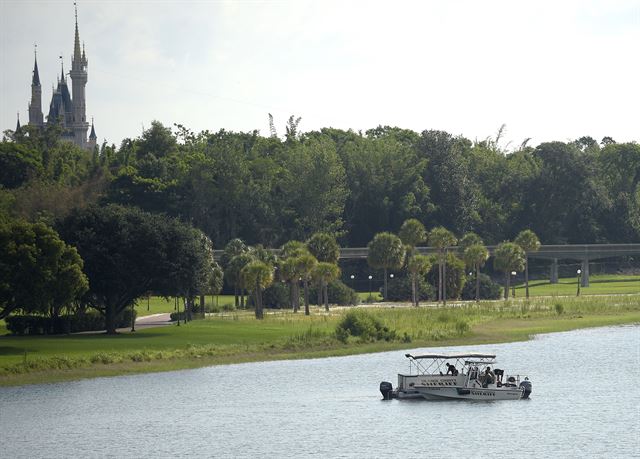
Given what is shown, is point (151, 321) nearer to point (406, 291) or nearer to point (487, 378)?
point (406, 291)

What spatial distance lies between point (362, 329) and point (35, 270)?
29761 mm

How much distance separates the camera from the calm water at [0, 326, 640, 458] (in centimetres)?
7362

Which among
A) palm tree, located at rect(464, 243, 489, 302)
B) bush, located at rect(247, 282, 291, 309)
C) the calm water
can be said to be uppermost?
palm tree, located at rect(464, 243, 489, 302)

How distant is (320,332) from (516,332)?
2014cm

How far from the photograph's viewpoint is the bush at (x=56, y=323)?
376 feet

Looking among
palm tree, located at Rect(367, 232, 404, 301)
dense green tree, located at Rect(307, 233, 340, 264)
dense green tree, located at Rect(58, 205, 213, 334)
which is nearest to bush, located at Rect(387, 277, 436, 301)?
palm tree, located at Rect(367, 232, 404, 301)

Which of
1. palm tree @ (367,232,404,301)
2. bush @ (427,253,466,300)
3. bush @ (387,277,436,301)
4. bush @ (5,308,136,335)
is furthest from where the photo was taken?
bush @ (427,253,466,300)

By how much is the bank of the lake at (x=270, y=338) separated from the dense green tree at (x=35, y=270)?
3.50m

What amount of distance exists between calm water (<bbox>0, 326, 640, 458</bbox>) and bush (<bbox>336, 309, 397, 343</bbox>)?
11.0 metres

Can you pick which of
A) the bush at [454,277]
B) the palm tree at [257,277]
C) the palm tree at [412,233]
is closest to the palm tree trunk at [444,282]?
the bush at [454,277]

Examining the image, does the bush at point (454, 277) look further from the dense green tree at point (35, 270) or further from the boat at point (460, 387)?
the boat at point (460, 387)

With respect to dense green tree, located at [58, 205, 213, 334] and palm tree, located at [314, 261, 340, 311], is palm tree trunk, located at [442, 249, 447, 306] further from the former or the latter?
dense green tree, located at [58, 205, 213, 334]

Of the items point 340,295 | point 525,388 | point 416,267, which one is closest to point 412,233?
point 416,267

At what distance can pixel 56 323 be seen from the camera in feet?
384
